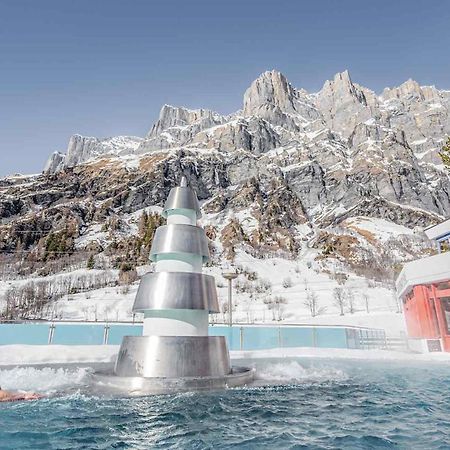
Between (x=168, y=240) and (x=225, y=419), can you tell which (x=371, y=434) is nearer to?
(x=225, y=419)

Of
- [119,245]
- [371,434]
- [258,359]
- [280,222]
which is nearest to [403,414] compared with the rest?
[371,434]

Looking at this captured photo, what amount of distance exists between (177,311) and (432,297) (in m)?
16.0

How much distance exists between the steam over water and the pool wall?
8.64 metres

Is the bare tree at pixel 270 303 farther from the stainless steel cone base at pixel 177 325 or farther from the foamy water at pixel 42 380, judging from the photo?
Result: the stainless steel cone base at pixel 177 325

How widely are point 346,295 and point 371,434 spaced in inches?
2527

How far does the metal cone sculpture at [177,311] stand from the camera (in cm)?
945

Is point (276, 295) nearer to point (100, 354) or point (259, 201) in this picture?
point (100, 354)

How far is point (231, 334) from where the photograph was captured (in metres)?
20.9

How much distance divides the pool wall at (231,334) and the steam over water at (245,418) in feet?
28.4

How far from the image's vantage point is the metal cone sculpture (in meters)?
9.45

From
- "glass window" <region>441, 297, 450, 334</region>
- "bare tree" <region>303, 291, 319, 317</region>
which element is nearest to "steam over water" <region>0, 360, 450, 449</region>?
"glass window" <region>441, 297, 450, 334</region>

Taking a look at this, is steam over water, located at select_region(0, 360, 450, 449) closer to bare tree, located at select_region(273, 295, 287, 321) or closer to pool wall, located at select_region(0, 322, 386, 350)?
pool wall, located at select_region(0, 322, 386, 350)

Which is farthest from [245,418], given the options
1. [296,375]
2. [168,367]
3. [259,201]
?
[259,201]

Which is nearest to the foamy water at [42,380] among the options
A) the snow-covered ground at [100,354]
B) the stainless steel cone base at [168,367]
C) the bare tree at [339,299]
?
the stainless steel cone base at [168,367]
